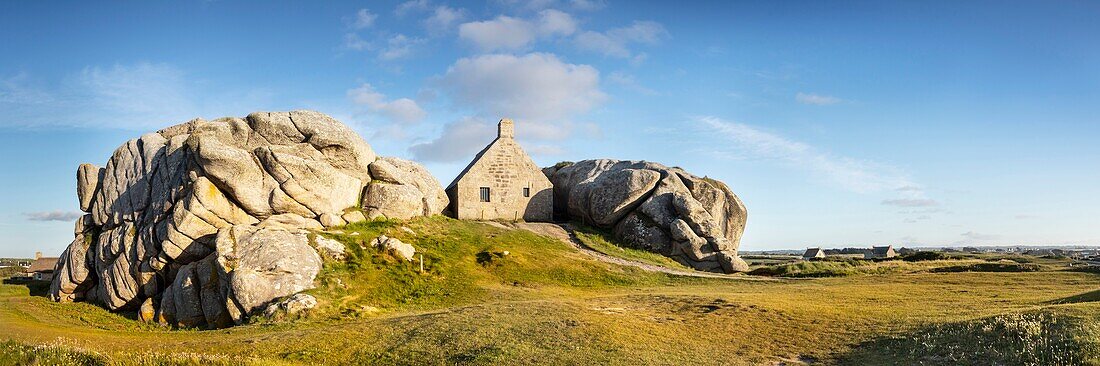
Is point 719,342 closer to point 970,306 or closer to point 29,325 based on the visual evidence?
point 970,306

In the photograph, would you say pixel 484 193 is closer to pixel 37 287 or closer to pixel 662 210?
pixel 662 210

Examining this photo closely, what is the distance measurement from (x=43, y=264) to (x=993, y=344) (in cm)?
8369

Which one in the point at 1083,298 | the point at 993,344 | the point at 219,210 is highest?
the point at 219,210

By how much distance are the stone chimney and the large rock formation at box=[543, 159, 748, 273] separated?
7898mm

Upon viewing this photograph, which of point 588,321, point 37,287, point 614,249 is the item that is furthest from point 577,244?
point 37,287

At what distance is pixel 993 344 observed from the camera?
18516 millimetres

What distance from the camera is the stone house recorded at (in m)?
Answer: 55.1

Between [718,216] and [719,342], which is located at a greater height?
[718,216]

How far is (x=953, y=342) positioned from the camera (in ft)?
64.0

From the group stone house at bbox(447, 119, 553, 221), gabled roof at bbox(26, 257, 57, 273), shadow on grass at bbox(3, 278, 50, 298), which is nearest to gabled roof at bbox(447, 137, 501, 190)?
stone house at bbox(447, 119, 553, 221)

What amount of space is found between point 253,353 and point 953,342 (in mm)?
21361

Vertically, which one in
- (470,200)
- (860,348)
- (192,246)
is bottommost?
(860,348)

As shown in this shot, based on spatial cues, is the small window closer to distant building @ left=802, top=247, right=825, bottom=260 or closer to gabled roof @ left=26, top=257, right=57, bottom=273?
gabled roof @ left=26, top=257, right=57, bottom=273

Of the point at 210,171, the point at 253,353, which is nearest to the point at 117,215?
the point at 210,171
